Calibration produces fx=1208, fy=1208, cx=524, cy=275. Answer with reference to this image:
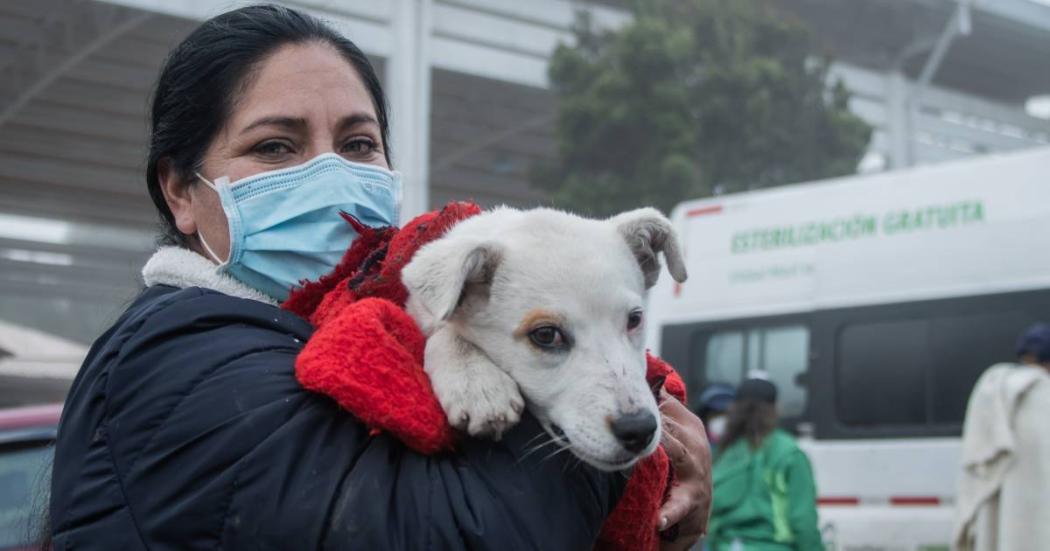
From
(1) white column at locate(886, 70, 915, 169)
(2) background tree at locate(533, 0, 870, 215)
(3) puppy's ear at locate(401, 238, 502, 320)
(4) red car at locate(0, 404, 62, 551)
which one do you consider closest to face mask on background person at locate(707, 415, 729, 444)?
(4) red car at locate(0, 404, 62, 551)

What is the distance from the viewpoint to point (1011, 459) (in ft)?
22.7

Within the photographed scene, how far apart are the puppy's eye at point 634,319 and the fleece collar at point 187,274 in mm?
715

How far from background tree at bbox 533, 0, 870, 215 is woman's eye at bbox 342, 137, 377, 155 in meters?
14.2

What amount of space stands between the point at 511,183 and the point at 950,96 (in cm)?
937

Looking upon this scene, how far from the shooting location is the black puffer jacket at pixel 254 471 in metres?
1.81

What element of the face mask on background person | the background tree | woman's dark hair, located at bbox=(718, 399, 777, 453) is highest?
the background tree

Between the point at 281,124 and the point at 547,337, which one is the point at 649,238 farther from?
the point at 281,124

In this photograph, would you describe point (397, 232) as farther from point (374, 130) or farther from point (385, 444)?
point (385, 444)

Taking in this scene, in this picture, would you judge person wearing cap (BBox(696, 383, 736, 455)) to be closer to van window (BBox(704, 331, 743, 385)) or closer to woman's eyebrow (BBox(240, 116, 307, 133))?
van window (BBox(704, 331, 743, 385))

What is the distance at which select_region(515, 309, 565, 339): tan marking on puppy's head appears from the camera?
224 centimetres

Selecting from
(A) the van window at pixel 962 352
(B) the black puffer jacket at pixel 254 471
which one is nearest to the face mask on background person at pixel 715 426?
(A) the van window at pixel 962 352

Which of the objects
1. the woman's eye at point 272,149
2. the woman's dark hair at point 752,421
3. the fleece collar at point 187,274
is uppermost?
the woman's eye at point 272,149

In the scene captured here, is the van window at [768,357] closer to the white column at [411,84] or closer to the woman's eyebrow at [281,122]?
the woman's eyebrow at [281,122]

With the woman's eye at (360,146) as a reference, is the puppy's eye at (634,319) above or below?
below
